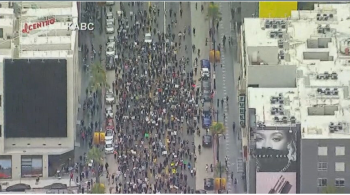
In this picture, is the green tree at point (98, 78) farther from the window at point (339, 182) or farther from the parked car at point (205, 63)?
the window at point (339, 182)

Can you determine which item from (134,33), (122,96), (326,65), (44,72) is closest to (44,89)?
(44,72)

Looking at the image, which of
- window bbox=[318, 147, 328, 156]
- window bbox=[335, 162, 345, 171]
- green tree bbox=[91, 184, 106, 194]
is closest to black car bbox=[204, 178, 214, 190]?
green tree bbox=[91, 184, 106, 194]

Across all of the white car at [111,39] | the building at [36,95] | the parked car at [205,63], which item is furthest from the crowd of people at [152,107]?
the building at [36,95]

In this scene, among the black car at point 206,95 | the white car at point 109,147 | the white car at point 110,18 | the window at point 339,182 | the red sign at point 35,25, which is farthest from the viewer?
the white car at point 110,18

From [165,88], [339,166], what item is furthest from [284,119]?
[165,88]

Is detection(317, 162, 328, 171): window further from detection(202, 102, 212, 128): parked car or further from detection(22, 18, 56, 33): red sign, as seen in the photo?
detection(22, 18, 56, 33): red sign

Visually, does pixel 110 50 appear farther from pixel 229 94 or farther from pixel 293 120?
pixel 293 120
